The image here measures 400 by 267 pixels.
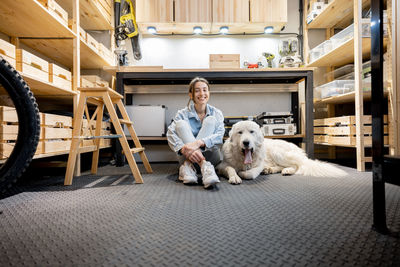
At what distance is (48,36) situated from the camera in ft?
6.57

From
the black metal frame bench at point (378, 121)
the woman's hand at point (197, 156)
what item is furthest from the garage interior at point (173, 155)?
the woman's hand at point (197, 156)

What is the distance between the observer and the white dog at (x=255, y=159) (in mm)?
1734

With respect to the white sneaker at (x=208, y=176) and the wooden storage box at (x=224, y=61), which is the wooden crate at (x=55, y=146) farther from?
the wooden storage box at (x=224, y=61)

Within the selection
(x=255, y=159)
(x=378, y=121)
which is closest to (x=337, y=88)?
(x=255, y=159)

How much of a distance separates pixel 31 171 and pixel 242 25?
10.3 feet

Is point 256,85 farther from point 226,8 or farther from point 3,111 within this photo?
point 3,111

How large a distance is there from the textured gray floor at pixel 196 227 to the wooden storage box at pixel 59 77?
889mm

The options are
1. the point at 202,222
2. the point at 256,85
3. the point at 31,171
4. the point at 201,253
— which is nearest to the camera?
the point at 201,253

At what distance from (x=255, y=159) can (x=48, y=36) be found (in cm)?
226

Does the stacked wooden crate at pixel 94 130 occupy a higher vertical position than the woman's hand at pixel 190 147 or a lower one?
higher

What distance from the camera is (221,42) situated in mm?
3273

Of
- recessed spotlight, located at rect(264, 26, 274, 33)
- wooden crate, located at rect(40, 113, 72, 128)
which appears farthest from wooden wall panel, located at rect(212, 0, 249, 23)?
wooden crate, located at rect(40, 113, 72, 128)

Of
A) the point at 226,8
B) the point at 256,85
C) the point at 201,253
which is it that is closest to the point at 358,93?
the point at 256,85

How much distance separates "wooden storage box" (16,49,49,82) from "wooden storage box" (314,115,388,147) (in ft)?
9.31
